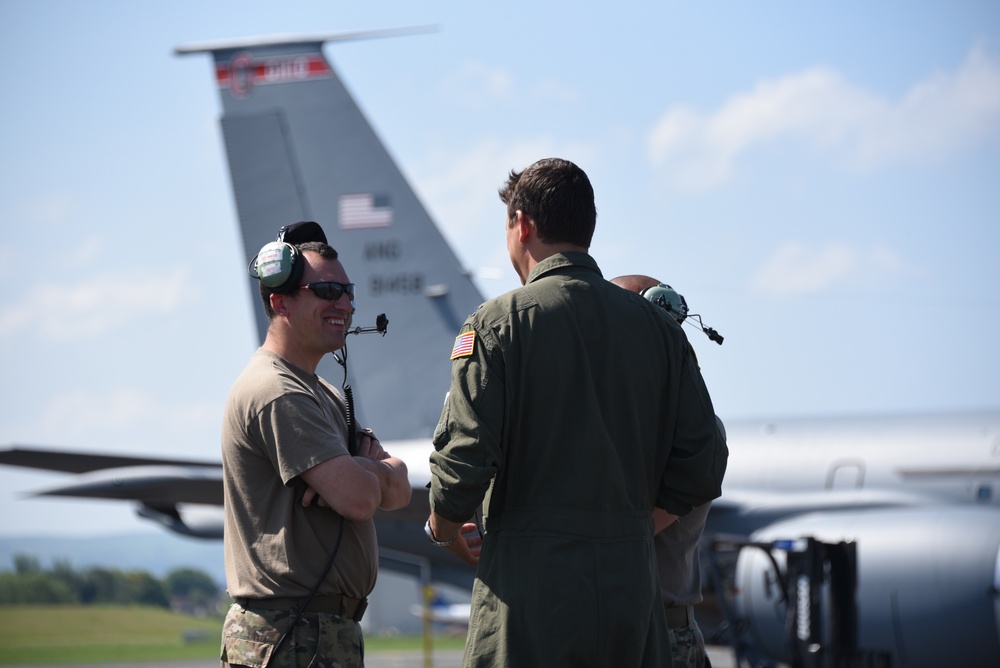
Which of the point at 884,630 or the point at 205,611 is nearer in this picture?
the point at 884,630

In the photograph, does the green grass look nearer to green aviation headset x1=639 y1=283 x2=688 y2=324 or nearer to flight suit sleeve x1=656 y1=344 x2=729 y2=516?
green aviation headset x1=639 y1=283 x2=688 y2=324

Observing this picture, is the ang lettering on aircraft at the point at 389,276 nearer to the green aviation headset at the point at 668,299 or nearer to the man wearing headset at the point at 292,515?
the green aviation headset at the point at 668,299

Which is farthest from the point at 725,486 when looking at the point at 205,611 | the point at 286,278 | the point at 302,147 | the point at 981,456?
the point at 205,611

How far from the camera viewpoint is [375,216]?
1241 centimetres

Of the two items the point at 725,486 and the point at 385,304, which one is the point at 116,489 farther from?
the point at 725,486

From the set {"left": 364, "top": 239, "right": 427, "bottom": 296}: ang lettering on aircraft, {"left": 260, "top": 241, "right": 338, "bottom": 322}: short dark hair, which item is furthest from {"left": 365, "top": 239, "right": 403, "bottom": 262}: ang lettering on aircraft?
{"left": 260, "top": 241, "right": 338, "bottom": 322}: short dark hair

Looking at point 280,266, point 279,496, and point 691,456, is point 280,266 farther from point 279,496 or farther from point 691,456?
point 691,456

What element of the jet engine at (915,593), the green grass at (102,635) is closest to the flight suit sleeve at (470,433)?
the jet engine at (915,593)

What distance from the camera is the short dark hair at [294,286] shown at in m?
3.09

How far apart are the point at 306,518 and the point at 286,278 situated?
0.64 meters

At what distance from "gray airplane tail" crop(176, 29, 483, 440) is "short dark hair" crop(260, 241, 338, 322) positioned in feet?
29.1

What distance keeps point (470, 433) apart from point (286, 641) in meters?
0.78

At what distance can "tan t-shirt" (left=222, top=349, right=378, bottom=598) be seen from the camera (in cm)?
286

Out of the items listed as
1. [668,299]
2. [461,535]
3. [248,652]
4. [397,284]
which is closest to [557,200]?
[461,535]
